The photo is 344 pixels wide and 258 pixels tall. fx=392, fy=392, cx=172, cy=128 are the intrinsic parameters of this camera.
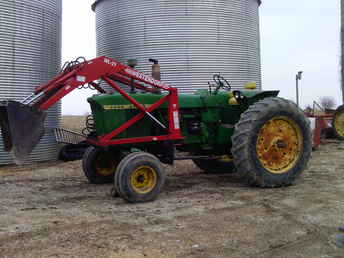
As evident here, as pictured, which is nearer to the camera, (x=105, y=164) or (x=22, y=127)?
(x=22, y=127)

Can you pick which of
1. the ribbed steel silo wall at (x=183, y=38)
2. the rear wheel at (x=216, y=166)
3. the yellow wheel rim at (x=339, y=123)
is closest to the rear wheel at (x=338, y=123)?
the yellow wheel rim at (x=339, y=123)

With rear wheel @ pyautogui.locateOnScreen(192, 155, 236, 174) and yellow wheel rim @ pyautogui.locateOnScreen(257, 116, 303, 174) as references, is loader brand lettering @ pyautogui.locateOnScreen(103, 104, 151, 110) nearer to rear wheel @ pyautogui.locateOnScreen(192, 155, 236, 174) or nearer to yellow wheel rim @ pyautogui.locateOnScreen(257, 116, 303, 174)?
yellow wheel rim @ pyautogui.locateOnScreen(257, 116, 303, 174)

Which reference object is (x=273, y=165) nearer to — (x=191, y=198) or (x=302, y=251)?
(x=191, y=198)

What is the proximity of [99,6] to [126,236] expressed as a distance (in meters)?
11.5

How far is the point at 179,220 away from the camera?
4637mm

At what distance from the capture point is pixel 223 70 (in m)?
12.7

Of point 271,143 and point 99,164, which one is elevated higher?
point 271,143

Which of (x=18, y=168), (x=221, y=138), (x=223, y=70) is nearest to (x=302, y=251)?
(x=221, y=138)

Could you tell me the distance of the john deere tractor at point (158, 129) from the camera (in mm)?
5471

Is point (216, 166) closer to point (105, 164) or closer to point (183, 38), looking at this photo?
point (105, 164)

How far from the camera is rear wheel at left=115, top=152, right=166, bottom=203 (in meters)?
5.46

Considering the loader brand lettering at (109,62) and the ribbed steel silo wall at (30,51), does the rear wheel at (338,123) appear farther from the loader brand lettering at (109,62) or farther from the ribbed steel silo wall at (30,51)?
the loader brand lettering at (109,62)

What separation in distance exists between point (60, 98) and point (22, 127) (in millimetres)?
639

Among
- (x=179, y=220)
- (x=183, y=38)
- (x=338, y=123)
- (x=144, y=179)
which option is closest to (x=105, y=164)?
(x=144, y=179)
